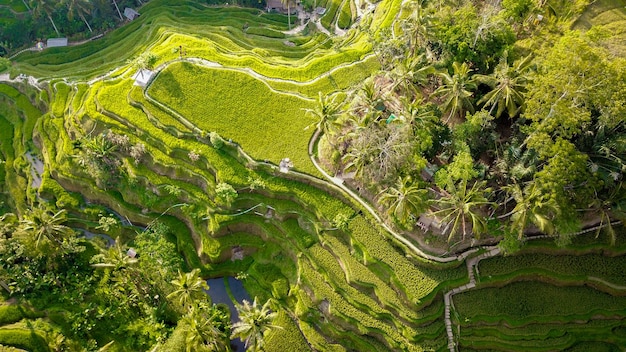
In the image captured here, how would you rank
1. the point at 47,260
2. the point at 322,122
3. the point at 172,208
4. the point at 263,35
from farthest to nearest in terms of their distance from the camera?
1. the point at 263,35
2. the point at 172,208
3. the point at 47,260
4. the point at 322,122

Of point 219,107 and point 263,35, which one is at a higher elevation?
point 263,35

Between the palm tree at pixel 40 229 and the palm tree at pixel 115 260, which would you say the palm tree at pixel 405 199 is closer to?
the palm tree at pixel 115 260

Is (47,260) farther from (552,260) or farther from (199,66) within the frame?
(552,260)

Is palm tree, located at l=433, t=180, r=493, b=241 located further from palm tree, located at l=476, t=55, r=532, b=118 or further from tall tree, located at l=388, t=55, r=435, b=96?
tall tree, located at l=388, t=55, r=435, b=96

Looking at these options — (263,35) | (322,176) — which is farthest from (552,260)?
(263,35)

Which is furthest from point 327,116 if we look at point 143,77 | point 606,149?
point 143,77

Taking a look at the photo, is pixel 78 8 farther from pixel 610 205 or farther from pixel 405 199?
pixel 610 205

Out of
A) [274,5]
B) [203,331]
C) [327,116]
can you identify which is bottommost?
[203,331]
